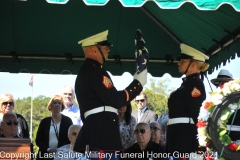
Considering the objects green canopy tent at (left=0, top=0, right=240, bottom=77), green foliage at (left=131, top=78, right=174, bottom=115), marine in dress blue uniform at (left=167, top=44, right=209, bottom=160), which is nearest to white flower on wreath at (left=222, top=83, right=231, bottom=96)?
marine in dress blue uniform at (left=167, top=44, right=209, bottom=160)

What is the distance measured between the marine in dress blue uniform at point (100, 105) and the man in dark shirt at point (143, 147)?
180 cm

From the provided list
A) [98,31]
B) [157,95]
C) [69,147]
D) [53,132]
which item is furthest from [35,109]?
[69,147]

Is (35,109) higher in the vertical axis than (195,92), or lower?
higher

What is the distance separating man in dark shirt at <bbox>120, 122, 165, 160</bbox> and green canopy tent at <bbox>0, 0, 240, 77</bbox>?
1.52 m

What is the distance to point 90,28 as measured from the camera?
32.4 feet

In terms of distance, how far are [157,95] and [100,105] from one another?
20.8 meters

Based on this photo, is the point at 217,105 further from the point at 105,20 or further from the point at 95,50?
the point at 105,20

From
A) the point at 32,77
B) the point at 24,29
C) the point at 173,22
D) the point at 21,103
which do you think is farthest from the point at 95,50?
the point at 21,103

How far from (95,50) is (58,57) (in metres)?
3.28

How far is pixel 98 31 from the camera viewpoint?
9938 mm

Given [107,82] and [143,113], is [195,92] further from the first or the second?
[143,113]

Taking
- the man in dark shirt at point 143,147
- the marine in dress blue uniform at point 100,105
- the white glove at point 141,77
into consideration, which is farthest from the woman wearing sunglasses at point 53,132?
the white glove at point 141,77

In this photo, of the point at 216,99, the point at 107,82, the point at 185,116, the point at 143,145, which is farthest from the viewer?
the point at 143,145

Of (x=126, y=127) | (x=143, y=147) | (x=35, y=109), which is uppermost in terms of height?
(x=35, y=109)
